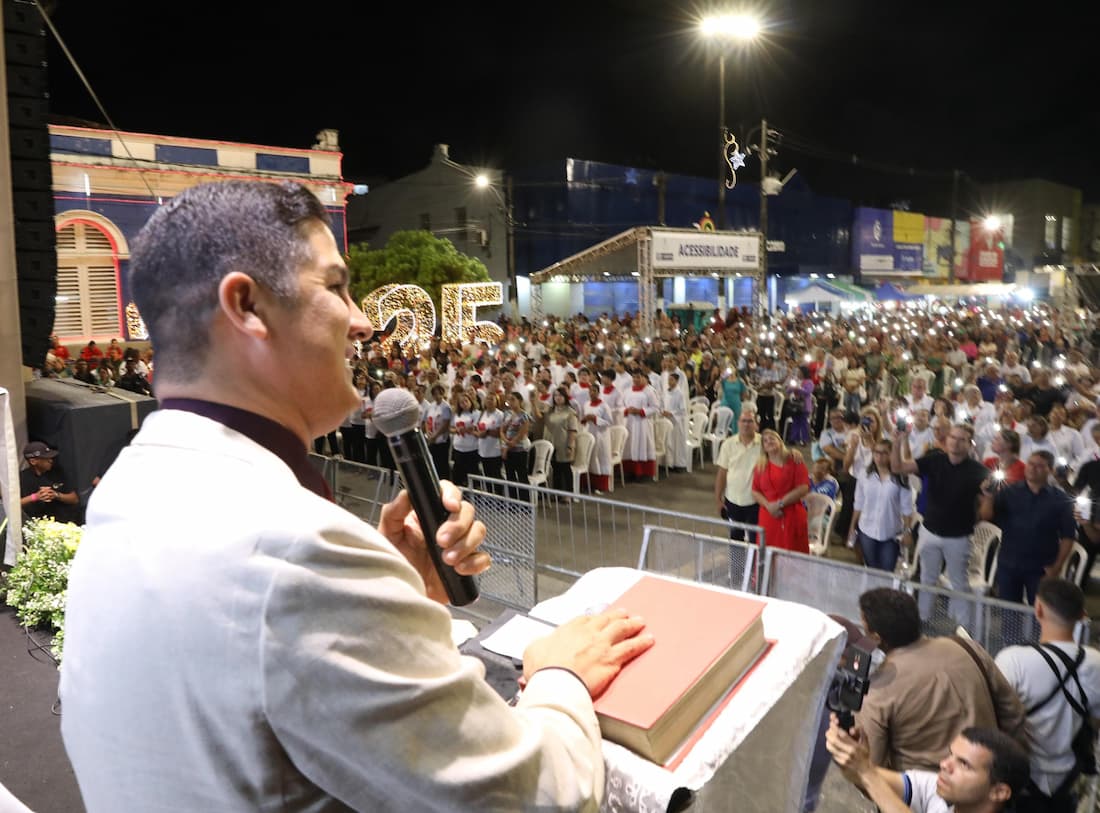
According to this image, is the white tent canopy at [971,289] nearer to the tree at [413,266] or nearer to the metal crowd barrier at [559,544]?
the tree at [413,266]

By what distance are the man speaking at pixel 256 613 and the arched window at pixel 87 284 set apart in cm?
2396

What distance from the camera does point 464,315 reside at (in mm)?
24359

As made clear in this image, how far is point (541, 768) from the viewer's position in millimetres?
855

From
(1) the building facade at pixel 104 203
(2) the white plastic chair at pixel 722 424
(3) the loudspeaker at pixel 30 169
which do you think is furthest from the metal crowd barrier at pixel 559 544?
(1) the building facade at pixel 104 203

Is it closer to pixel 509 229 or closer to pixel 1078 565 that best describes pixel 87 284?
pixel 509 229

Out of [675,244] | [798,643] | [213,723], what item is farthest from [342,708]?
[675,244]

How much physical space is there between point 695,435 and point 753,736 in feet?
37.5

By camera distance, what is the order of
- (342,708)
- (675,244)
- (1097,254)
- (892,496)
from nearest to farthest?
(342,708) < (892,496) < (675,244) < (1097,254)

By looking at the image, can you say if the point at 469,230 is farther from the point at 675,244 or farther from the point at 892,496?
the point at 892,496

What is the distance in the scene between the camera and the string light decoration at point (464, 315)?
928 inches

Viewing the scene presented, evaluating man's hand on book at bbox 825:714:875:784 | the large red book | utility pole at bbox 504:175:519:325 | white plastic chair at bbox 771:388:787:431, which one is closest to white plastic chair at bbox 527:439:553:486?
white plastic chair at bbox 771:388:787:431

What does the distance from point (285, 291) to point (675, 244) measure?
17.4 meters

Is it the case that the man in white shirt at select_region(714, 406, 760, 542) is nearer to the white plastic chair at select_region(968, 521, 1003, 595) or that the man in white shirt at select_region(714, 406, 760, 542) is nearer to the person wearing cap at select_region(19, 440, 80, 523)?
the white plastic chair at select_region(968, 521, 1003, 595)

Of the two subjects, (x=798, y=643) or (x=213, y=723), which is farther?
(x=798, y=643)
